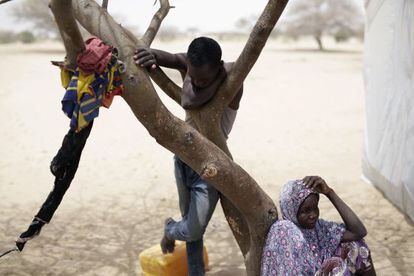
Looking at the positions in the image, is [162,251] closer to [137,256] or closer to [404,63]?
[137,256]

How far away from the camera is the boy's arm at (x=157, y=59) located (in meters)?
2.02

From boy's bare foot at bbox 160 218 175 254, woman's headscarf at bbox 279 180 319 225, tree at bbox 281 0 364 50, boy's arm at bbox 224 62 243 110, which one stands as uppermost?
tree at bbox 281 0 364 50

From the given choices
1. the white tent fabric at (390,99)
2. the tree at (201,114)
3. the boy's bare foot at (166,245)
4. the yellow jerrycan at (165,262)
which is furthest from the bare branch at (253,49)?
the white tent fabric at (390,99)

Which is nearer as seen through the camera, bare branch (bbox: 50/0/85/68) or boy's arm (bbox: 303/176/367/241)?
bare branch (bbox: 50/0/85/68)

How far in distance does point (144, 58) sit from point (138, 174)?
405 cm

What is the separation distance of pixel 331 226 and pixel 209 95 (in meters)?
0.92

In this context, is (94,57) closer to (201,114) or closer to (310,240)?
(201,114)

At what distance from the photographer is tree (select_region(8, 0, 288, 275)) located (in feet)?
6.50

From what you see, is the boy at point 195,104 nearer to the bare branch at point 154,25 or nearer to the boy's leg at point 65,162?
the bare branch at point 154,25

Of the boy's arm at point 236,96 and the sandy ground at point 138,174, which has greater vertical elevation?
the boy's arm at point 236,96

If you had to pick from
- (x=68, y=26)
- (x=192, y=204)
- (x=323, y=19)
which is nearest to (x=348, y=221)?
(x=192, y=204)

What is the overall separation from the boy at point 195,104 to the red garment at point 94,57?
0.50ft

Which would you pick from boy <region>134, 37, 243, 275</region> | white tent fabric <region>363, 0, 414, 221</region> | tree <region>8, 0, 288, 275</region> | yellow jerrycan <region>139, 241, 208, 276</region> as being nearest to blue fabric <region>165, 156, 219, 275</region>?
boy <region>134, 37, 243, 275</region>

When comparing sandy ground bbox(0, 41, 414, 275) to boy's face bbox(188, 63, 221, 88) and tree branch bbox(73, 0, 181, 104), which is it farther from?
tree branch bbox(73, 0, 181, 104)
